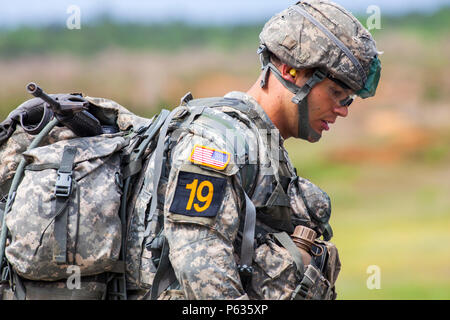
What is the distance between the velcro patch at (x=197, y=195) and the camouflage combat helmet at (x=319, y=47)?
0.95 metres

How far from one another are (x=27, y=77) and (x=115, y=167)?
21147 mm

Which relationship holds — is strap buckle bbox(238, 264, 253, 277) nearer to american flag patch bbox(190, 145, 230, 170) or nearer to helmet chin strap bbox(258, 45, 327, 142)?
american flag patch bbox(190, 145, 230, 170)

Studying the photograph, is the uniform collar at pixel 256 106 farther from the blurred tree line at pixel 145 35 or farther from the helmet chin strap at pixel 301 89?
the blurred tree line at pixel 145 35

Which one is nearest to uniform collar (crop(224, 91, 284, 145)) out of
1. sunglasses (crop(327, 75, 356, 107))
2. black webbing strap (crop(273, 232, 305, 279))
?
sunglasses (crop(327, 75, 356, 107))

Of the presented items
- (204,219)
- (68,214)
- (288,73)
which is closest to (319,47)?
(288,73)

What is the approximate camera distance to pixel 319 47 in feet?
16.5

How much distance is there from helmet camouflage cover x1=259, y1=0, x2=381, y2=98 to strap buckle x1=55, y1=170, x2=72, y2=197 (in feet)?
5.12

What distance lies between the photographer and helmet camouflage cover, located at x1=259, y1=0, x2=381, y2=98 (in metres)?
5.04

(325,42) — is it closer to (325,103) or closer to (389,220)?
(325,103)

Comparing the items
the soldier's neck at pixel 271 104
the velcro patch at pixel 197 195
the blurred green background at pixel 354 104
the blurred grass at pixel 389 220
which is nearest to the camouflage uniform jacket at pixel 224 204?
the velcro patch at pixel 197 195

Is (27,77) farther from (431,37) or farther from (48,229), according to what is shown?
(48,229)

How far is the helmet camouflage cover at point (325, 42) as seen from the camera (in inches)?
198

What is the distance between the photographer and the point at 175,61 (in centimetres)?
3016

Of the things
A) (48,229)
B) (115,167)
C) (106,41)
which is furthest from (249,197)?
(106,41)
